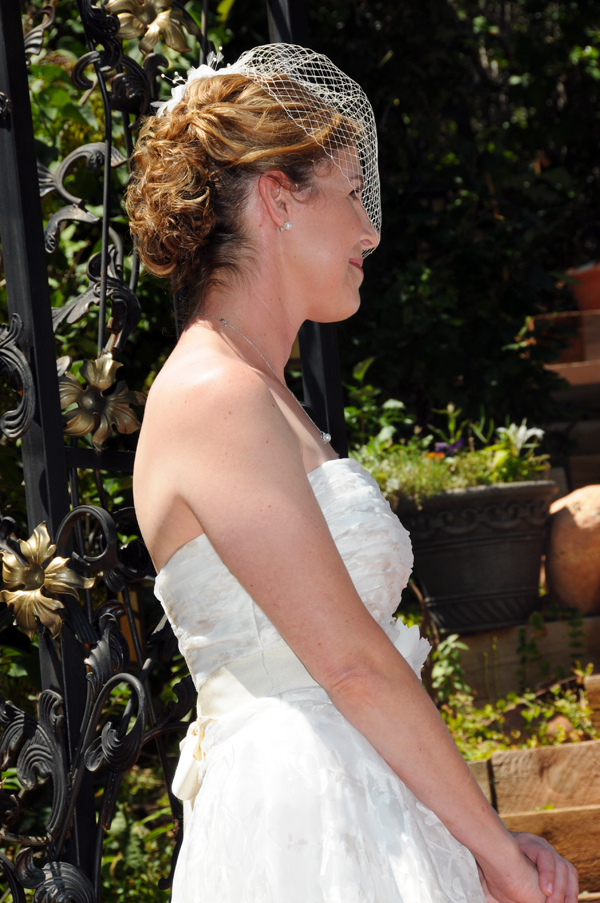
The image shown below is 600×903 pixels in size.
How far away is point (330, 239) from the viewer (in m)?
1.33

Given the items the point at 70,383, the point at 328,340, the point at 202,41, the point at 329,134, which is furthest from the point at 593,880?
the point at 202,41

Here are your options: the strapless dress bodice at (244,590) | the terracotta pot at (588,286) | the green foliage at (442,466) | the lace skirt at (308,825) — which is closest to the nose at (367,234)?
the strapless dress bodice at (244,590)

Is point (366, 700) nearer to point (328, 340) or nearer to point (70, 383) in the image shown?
point (70, 383)

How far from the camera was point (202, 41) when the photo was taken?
1827mm

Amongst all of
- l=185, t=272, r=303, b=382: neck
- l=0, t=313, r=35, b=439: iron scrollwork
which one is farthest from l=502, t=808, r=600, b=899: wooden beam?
l=0, t=313, r=35, b=439: iron scrollwork

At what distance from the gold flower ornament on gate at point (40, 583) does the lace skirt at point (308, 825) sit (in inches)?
15.5

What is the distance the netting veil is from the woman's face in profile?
0.08ft

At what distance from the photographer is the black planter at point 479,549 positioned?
3385 millimetres

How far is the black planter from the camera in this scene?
11.1 feet

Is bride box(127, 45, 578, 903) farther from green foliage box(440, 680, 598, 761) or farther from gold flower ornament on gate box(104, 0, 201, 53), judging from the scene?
green foliage box(440, 680, 598, 761)

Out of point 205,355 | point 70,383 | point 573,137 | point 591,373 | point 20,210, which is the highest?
point 20,210

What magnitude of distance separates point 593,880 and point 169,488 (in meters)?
1.94

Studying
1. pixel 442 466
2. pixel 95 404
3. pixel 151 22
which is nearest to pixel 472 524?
pixel 442 466

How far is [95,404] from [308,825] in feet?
2.75
